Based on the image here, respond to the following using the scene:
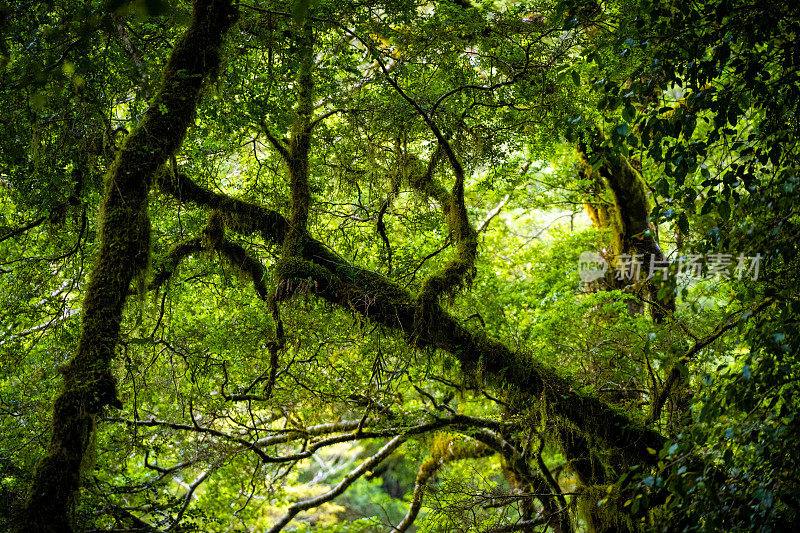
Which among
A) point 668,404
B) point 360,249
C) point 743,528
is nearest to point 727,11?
point 743,528

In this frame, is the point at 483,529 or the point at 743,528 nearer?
the point at 743,528

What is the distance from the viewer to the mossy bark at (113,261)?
2.88 m

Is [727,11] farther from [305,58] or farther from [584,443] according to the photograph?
[584,443]

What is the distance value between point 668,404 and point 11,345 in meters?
6.17

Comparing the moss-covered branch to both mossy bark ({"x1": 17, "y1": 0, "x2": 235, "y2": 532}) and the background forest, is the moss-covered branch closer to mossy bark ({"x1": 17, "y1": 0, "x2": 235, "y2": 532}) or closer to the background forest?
the background forest

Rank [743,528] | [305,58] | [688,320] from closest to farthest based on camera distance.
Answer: [743,528], [305,58], [688,320]

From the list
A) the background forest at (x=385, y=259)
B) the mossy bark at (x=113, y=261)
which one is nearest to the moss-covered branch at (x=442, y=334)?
the background forest at (x=385, y=259)

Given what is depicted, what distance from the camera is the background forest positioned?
2.96 meters

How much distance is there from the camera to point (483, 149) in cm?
587

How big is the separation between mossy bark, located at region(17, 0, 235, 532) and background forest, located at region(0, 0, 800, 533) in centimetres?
2

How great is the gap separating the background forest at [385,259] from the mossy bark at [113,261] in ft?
0.05

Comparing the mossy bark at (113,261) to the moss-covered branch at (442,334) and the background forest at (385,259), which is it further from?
the moss-covered branch at (442,334)

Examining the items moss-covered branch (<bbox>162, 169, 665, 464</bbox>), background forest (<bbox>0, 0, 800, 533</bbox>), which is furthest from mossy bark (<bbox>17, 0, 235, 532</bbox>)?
moss-covered branch (<bbox>162, 169, 665, 464</bbox>)

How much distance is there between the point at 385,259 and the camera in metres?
5.80
